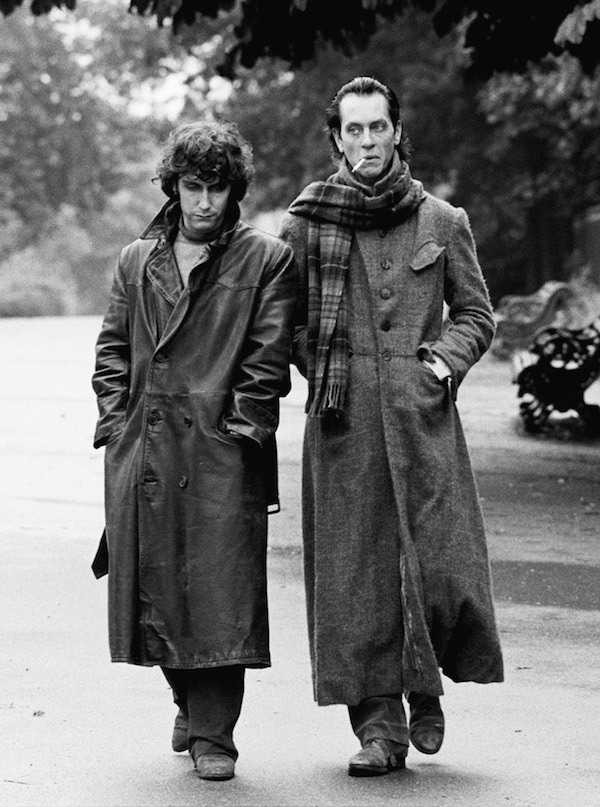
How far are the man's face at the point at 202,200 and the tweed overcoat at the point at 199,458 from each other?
70 mm

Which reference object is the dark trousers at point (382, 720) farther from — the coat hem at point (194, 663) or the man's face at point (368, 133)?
the man's face at point (368, 133)

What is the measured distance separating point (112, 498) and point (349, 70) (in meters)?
27.6

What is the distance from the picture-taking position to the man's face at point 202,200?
5012 mm

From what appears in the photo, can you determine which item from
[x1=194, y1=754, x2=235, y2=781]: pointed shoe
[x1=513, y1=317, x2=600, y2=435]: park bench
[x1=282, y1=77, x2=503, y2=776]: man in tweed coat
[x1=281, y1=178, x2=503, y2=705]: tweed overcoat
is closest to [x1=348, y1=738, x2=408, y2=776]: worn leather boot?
[x1=282, y1=77, x2=503, y2=776]: man in tweed coat

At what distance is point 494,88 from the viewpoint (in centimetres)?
2778

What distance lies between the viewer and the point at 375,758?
500 cm

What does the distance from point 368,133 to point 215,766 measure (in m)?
1.84

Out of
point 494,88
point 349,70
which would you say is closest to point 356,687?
point 494,88

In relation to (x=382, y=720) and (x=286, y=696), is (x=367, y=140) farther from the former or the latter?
(x=286, y=696)

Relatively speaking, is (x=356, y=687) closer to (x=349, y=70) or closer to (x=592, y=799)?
(x=592, y=799)

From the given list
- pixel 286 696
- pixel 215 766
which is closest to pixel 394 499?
pixel 215 766

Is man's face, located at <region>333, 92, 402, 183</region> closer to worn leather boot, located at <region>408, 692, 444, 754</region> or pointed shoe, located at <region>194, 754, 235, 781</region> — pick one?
worn leather boot, located at <region>408, 692, 444, 754</region>

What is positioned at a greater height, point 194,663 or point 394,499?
point 394,499

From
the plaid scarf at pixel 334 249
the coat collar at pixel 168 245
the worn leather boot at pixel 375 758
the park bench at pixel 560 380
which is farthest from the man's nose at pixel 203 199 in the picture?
the park bench at pixel 560 380
